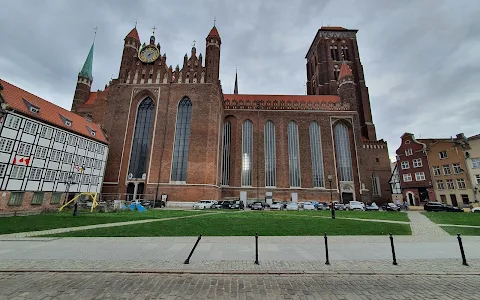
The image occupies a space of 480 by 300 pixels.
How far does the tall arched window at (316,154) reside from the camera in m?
A: 44.1

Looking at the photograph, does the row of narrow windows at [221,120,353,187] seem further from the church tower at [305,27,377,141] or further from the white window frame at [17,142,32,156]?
the white window frame at [17,142,32,156]

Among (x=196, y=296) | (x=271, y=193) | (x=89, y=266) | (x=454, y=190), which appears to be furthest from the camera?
(x=271, y=193)

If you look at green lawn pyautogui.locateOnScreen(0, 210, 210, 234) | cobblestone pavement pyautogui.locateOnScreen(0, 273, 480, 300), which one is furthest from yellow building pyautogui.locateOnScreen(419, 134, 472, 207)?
green lawn pyautogui.locateOnScreen(0, 210, 210, 234)

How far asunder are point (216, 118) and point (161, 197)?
653 inches

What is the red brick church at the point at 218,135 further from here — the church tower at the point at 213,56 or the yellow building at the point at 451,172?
the yellow building at the point at 451,172

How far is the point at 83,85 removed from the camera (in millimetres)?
51594

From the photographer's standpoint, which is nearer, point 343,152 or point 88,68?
point 343,152

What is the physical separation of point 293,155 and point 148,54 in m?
35.8

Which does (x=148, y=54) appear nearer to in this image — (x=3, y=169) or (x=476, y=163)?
(x=3, y=169)

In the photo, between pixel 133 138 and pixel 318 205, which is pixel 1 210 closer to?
pixel 133 138

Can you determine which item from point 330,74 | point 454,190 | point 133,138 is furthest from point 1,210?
point 330,74

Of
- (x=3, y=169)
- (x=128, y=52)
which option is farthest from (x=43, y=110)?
(x=128, y=52)

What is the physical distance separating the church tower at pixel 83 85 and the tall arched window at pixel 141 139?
835 inches

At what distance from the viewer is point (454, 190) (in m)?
33.9
